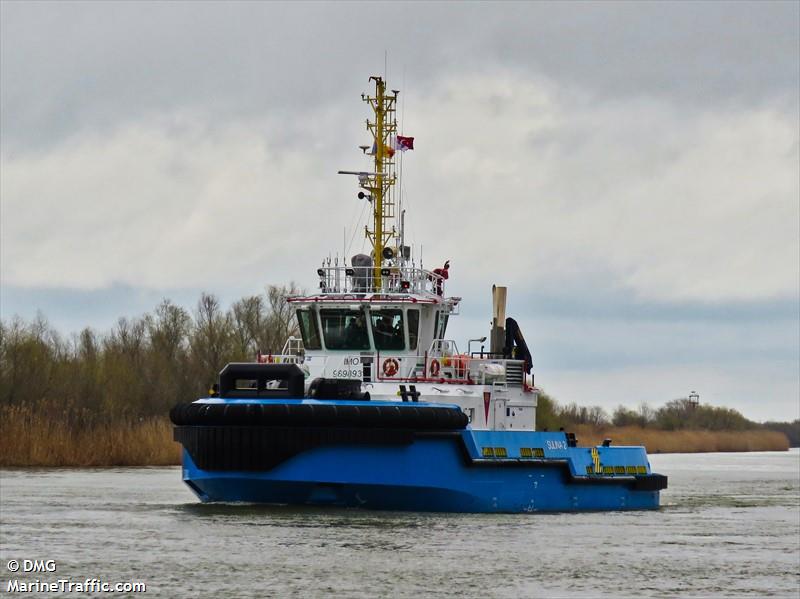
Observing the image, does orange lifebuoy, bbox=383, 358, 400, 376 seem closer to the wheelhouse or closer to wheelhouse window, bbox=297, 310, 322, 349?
the wheelhouse

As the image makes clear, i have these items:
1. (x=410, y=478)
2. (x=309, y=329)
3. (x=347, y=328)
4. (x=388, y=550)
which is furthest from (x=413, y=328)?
(x=388, y=550)

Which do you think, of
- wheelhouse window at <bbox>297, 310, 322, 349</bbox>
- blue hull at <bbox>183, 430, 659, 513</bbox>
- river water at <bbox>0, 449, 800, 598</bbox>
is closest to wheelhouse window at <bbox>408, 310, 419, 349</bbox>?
wheelhouse window at <bbox>297, 310, 322, 349</bbox>

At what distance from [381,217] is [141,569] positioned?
40.3 feet

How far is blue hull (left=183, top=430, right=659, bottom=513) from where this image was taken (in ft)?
90.4

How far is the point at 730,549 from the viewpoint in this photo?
26359 mm

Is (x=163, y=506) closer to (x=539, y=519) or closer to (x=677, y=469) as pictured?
(x=539, y=519)

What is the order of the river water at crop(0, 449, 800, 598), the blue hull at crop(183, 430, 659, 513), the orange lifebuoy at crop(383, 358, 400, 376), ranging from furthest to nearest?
the orange lifebuoy at crop(383, 358, 400, 376) → the blue hull at crop(183, 430, 659, 513) → the river water at crop(0, 449, 800, 598)

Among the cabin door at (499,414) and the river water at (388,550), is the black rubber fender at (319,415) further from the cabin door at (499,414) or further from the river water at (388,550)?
the cabin door at (499,414)

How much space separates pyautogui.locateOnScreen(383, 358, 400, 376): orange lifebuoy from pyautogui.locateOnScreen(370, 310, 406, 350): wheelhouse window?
0.36 meters

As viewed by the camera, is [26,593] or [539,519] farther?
[539,519]

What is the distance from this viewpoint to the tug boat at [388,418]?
90.1ft

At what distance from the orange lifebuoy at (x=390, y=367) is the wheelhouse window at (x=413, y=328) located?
497mm

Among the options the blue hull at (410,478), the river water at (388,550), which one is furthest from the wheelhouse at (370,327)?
the river water at (388,550)

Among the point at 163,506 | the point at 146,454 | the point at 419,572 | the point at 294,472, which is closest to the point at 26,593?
the point at 419,572
